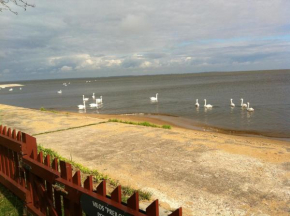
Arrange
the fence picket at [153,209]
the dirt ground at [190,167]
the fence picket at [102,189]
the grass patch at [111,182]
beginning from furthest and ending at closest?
1. the grass patch at [111,182]
2. the dirt ground at [190,167]
3. the fence picket at [102,189]
4. the fence picket at [153,209]

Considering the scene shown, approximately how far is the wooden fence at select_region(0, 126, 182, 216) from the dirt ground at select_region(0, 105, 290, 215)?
1.33 meters

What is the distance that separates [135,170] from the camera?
506 centimetres

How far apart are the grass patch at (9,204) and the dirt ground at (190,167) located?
4.68ft

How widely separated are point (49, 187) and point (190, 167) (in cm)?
271

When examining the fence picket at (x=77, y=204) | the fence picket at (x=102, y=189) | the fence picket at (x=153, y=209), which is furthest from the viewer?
the fence picket at (x=77, y=204)

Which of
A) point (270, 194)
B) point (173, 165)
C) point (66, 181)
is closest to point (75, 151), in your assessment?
point (173, 165)

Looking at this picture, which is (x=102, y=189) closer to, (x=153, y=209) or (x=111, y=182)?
(x=153, y=209)

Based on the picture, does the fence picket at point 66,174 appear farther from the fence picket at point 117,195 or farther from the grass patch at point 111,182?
the grass patch at point 111,182

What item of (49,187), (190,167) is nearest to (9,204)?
(49,187)

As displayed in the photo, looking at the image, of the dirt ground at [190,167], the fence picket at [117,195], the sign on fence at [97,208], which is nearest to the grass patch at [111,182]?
the dirt ground at [190,167]

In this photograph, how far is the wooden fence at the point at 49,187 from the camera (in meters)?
2.35

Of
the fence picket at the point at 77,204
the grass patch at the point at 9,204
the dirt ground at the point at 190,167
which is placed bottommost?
the grass patch at the point at 9,204

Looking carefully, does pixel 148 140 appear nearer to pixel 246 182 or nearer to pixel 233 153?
pixel 233 153

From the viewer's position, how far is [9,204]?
4238 millimetres
